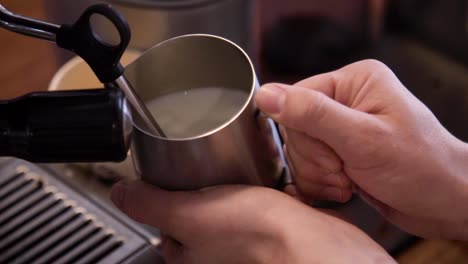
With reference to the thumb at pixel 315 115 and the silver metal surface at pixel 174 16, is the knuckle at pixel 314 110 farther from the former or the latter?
the silver metal surface at pixel 174 16

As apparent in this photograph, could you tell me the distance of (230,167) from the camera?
40 cm

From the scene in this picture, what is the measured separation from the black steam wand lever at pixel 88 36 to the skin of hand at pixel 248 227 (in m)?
0.10

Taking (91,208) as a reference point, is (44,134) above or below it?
above

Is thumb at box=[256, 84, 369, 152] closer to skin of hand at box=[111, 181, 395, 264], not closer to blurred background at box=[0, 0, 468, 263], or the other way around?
skin of hand at box=[111, 181, 395, 264]

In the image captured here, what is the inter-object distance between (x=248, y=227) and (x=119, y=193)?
0.33 feet

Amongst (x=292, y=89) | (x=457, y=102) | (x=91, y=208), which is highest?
(x=292, y=89)

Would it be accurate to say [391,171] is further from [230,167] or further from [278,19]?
[278,19]

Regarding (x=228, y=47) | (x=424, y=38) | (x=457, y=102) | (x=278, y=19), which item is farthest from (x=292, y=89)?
(x=278, y=19)

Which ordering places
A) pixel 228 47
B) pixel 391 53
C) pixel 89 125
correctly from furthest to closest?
1. pixel 391 53
2. pixel 228 47
3. pixel 89 125

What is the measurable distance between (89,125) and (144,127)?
0.26ft

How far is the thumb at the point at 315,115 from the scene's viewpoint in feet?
1.37

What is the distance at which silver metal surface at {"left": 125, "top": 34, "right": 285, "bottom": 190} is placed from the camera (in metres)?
0.38

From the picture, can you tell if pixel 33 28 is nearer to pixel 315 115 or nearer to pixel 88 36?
pixel 88 36

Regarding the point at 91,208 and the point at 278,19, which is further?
the point at 278,19
